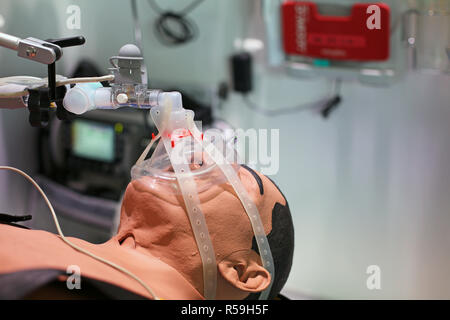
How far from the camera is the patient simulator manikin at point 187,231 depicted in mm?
937

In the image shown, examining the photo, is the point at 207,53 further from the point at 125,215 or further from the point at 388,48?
the point at 125,215

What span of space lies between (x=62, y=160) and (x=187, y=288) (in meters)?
1.42

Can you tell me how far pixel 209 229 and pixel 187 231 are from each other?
3cm

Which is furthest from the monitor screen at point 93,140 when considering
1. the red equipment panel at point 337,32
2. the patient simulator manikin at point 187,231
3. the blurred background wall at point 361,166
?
the patient simulator manikin at point 187,231

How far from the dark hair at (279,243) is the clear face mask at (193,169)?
1 centimetres

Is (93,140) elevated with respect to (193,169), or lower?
lower

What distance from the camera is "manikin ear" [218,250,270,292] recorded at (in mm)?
973

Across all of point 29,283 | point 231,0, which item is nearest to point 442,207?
point 231,0

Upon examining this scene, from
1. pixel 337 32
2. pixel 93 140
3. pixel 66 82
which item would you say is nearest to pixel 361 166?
pixel 337 32

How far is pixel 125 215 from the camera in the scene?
1036mm

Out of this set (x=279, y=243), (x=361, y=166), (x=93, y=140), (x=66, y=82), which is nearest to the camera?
(x=66, y=82)

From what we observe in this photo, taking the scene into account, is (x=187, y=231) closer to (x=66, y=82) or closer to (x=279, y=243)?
(x=279, y=243)

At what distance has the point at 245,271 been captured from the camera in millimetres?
996

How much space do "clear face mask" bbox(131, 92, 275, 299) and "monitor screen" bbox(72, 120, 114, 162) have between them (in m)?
1.28
